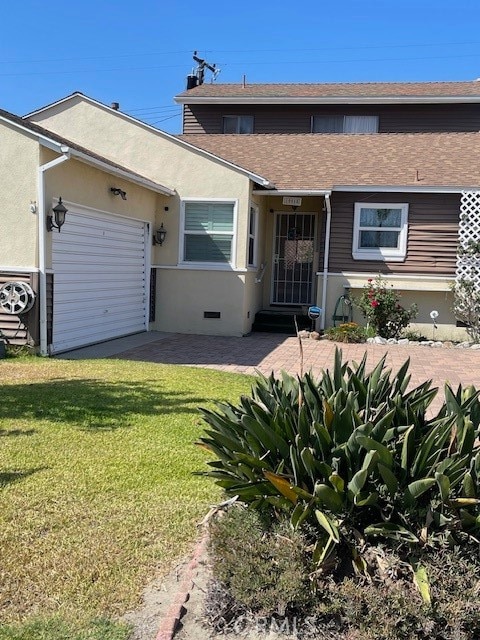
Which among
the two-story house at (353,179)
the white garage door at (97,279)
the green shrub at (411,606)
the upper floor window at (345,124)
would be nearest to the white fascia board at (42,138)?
the white garage door at (97,279)

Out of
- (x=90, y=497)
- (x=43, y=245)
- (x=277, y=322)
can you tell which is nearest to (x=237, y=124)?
(x=277, y=322)

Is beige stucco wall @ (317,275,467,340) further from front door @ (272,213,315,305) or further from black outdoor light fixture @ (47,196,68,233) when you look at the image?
black outdoor light fixture @ (47,196,68,233)

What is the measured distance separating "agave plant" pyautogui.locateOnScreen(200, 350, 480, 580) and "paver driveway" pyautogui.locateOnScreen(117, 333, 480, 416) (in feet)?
15.2

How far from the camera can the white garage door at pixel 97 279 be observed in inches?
378

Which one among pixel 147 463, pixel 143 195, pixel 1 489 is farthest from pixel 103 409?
pixel 143 195

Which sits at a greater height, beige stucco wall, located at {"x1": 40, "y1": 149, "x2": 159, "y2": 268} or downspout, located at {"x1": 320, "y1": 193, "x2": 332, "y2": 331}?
beige stucco wall, located at {"x1": 40, "y1": 149, "x2": 159, "y2": 268}

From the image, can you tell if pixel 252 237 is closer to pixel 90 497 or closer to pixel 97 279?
pixel 97 279

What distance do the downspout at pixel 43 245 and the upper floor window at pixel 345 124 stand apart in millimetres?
12643

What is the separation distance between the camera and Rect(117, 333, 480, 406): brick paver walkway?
9.07 m

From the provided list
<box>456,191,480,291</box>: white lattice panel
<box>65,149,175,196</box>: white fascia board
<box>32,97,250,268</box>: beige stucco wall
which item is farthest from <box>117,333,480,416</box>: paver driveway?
<box>65,149,175,196</box>: white fascia board

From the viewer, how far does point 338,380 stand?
11.3 feet

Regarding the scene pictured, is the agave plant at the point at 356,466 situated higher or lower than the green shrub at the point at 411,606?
higher

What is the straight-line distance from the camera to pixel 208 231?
13359 millimetres

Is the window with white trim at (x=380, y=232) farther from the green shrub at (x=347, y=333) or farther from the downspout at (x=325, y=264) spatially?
the green shrub at (x=347, y=333)
